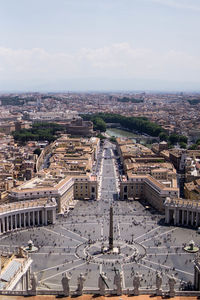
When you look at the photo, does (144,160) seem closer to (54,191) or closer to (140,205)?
(140,205)

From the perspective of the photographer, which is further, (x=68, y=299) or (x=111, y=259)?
(x=111, y=259)

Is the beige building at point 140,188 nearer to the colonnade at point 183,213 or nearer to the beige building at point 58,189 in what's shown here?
the beige building at point 58,189

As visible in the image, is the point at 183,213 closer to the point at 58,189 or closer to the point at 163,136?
the point at 58,189

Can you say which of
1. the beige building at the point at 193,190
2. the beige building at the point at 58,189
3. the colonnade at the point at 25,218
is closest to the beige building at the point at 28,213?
the colonnade at the point at 25,218

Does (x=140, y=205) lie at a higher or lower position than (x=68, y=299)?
lower

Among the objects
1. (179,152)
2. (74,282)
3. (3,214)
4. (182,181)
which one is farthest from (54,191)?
(179,152)

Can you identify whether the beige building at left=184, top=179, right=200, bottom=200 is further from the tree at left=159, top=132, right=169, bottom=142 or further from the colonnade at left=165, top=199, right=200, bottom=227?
the tree at left=159, top=132, right=169, bottom=142

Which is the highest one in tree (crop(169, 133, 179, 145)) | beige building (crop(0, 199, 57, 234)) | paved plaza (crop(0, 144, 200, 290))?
tree (crop(169, 133, 179, 145))

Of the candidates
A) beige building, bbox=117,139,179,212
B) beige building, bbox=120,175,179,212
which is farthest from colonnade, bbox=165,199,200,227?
beige building, bbox=120,175,179,212
